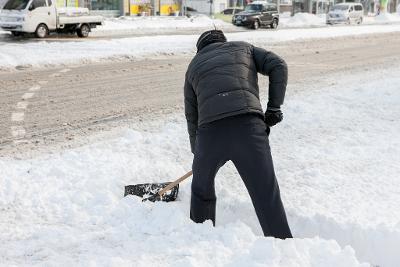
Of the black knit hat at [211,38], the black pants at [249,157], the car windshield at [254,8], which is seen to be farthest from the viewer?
the car windshield at [254,8]

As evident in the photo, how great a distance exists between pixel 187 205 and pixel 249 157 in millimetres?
1487

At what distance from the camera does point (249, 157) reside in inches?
139

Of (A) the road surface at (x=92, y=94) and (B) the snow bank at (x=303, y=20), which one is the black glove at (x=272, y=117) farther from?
(B) the snow bank at (x=303, y=20)

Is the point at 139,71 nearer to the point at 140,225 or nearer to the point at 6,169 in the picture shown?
the point at 6,169

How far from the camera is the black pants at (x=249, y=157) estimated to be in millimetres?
3521

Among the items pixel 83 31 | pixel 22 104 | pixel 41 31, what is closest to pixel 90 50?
pixel 41 31

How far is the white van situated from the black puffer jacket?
18388mm

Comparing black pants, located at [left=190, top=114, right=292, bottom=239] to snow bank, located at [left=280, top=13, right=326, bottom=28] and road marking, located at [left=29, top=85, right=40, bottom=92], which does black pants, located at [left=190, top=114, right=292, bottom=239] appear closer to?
road marking, located at [left=29, top=85, right=40, bottom=92]

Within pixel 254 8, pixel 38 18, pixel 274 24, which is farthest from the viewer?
pixel 274 24

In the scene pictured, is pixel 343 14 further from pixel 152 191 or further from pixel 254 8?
pixel 152 191

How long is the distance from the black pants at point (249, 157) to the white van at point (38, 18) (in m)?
18.6

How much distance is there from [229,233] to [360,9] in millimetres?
42008

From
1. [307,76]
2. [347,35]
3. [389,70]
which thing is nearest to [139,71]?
[307,76]

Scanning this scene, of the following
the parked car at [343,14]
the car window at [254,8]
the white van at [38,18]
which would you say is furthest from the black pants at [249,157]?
the parked car at [343,14]
